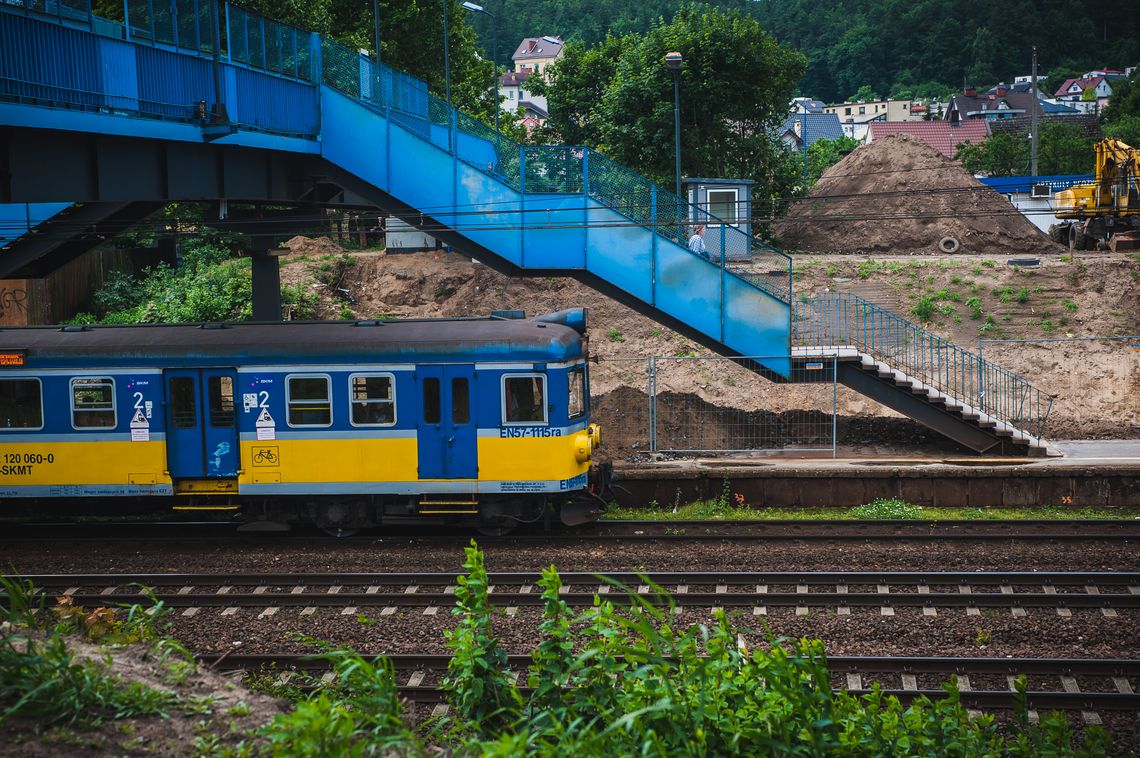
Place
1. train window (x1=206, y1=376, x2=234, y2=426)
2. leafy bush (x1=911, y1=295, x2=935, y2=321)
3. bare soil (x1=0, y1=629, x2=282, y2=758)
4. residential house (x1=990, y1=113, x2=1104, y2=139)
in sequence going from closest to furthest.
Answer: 1. bare soil (x1=0, y1=629, x2=282, y2=758)
2. train window (x1=206, y1=376, x2=234, y2=426)
3. leafy bush (x1=911, y1=295, x2=935, y2=321)
4. residential house (x1=990, y1=113, x2=1104, y2=139)

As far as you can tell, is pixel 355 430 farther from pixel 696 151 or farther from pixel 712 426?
pixel 696 151

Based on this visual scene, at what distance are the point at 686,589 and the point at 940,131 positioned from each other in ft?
292

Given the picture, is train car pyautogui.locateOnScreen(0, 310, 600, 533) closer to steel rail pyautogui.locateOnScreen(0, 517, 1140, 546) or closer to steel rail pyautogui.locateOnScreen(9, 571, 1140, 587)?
steel rail pyautogui.locateOnScreen(0, 517, 1140, 546)

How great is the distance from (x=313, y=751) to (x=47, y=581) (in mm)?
10771

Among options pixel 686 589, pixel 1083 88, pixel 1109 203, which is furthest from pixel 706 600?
pixel 1083 88

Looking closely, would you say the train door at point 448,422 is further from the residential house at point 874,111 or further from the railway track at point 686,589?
the residential house at point 874,111

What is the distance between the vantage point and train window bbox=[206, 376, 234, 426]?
16.6 metres

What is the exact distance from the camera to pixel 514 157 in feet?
69.5

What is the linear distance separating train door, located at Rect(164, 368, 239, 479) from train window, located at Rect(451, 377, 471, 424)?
11.3ft

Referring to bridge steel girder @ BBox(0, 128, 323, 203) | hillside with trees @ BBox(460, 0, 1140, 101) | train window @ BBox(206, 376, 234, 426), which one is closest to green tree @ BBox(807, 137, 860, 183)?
hillside with trees @ BBox(460, 0, 1140, 101)

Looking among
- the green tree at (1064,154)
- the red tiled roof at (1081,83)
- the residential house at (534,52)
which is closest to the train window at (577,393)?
the green tree at (1064,154)

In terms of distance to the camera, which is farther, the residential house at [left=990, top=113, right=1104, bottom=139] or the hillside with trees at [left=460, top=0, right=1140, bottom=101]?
the hillside with trees at [left=460, top=0, right=1140, bottom=101]

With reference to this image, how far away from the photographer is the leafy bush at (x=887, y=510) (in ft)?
58.5

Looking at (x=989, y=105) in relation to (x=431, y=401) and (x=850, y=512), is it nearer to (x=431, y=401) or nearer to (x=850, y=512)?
(x=850, y=512)
